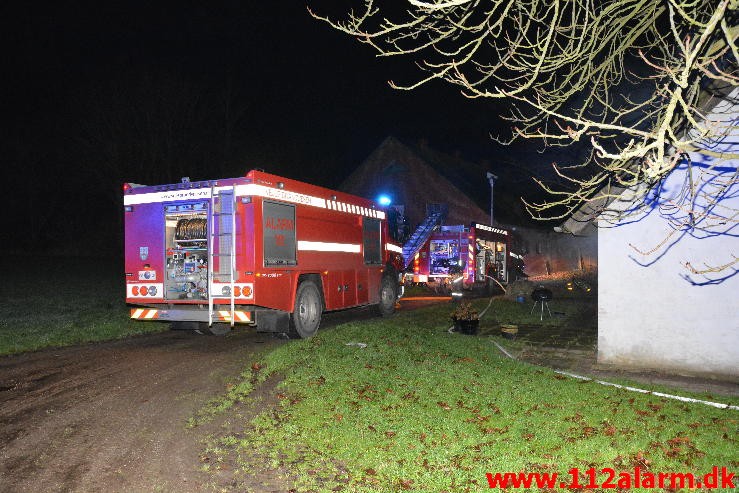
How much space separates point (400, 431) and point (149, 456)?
230 centimetres

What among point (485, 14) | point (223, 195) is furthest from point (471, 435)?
point (223, 195)

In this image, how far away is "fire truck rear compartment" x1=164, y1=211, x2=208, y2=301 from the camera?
31.9 ft

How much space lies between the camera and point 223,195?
362 inches

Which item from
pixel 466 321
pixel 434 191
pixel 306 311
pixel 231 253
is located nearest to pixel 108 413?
pixel 231 253

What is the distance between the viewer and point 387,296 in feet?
48.5

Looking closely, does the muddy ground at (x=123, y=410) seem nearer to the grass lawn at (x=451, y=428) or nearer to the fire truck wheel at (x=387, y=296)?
the grass lawn at (x=451, y=428)

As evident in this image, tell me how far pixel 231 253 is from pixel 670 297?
23.1ft

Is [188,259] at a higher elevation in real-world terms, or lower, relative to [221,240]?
lower

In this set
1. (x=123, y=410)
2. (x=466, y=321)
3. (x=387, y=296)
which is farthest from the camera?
(x=387, y=296)

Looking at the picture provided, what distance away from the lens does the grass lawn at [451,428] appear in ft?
14.4

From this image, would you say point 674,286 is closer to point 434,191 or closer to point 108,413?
point 108,413

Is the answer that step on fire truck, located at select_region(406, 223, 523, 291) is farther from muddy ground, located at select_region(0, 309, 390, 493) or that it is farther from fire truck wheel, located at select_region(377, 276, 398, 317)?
muddy ground, located at select_region(0, 309, 390, 493)

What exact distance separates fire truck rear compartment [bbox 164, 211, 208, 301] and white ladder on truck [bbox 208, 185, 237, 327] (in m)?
0.49

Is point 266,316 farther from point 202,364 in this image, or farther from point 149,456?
point 149,456
